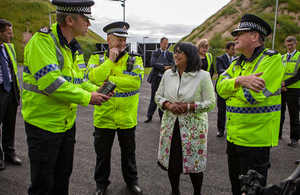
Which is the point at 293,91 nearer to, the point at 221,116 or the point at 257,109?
the point at 221,116

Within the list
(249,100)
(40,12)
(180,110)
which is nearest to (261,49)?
(249,100)

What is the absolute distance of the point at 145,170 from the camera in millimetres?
3678

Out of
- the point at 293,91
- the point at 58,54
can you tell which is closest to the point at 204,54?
the point at 293,91

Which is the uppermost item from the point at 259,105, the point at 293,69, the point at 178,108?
the point at 293,69

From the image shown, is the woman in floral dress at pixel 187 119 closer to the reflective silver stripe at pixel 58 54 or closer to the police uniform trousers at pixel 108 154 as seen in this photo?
the police uniform trousers at pixel 108 154

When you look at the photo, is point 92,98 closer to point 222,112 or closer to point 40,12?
point 222,112

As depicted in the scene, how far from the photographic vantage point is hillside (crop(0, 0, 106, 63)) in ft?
124

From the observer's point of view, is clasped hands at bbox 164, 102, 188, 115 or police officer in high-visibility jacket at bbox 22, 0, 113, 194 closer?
police officer in high-visibility jacket at bbox 22, 0, 113, 194

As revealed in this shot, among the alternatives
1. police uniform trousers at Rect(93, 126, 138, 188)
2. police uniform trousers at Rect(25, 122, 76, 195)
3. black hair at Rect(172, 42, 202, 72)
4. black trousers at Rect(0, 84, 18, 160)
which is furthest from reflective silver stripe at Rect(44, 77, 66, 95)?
black trousers at Rect(0, 84, 18, 160)

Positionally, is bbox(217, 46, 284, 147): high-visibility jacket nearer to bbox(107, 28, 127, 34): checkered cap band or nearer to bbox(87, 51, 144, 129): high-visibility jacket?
bbox(87, 51, 144, 129): high-visibility jacket

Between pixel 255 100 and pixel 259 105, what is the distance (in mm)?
134

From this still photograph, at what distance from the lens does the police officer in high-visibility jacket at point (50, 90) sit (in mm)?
1868

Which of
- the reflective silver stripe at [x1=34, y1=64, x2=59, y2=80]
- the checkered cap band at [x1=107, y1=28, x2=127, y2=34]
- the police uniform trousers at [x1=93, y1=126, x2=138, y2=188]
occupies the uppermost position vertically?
the checkered cap band at [x1=107, y1=28, x2=127, y2=34]

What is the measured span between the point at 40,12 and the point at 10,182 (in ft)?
161
